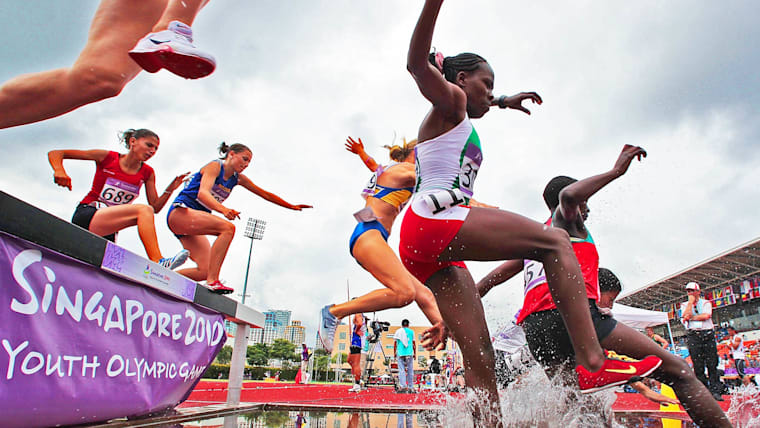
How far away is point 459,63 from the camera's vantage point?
250cm

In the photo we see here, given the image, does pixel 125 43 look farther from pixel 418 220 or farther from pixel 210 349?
pixel 210 349

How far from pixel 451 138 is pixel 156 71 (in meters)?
1.45

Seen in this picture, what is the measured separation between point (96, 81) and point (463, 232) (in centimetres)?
174

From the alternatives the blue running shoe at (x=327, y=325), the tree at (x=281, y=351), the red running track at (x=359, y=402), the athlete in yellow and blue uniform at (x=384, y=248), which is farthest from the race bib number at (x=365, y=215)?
the tree at (x=281, y=351)

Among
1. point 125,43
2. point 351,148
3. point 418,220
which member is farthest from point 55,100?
point 351,148

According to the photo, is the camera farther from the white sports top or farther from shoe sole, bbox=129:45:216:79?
shoe sole, bbox=129:45:216:79

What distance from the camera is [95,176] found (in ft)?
13.4

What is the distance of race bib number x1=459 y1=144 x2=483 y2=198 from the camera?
229cm

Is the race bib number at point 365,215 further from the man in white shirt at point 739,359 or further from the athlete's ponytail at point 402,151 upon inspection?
the man in white shirt at point 739,359

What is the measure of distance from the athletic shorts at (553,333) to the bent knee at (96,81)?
Answer: 273 centimetres

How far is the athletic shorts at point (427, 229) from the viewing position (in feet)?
6.69

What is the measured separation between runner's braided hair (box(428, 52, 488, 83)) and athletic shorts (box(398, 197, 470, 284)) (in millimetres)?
814

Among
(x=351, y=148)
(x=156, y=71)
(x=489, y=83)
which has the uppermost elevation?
(x=351, y=148)

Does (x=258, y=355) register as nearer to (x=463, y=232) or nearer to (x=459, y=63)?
(x=459, y=63)
